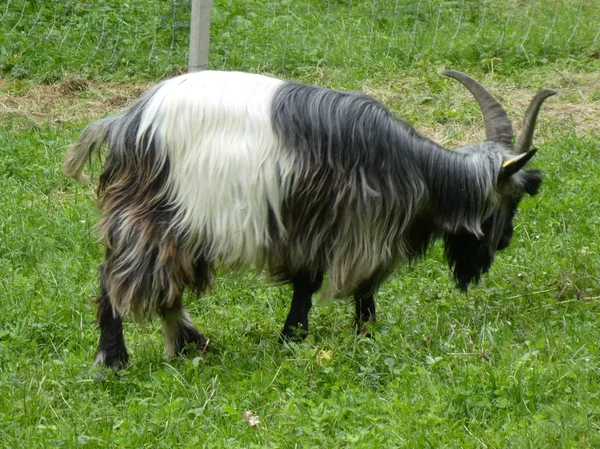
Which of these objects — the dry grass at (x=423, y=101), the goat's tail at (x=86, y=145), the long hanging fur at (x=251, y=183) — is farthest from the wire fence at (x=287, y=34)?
the long hanging fur at (x=251, y=183)

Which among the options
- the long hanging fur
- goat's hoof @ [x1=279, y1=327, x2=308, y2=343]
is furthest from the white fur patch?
goat's hoof @ [x1=279, y1=327, x2=308, y2=343]

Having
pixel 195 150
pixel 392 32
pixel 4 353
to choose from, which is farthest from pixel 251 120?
pixel 392 32

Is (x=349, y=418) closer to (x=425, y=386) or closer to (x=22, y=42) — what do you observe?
(x=425, y=386)

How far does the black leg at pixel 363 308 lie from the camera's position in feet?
18.9

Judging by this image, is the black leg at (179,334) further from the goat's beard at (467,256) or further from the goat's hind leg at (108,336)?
the goat's beard at (467,256)

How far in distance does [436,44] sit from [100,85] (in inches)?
126

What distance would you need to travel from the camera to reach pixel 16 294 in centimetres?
632

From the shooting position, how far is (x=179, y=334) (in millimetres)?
5715

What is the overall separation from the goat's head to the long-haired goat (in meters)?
0.13

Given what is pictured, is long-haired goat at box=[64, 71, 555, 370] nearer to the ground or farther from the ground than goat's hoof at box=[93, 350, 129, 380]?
farther from the ground

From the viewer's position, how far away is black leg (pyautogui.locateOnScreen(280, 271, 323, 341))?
5.70 metres

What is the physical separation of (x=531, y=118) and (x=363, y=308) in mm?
1353

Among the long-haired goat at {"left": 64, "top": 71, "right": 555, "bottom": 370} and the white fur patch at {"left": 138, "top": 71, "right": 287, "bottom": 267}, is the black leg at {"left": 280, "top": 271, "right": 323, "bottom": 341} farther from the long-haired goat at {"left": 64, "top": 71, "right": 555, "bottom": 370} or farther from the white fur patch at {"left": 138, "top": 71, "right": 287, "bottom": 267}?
the white fur patch at {"left": 138, "top": 71, "right": 287, "bottom": 267}

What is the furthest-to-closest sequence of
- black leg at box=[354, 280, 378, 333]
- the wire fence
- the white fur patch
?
the wire fence → black leg at box=[354, 280, 378, 333] → the white fur patch
